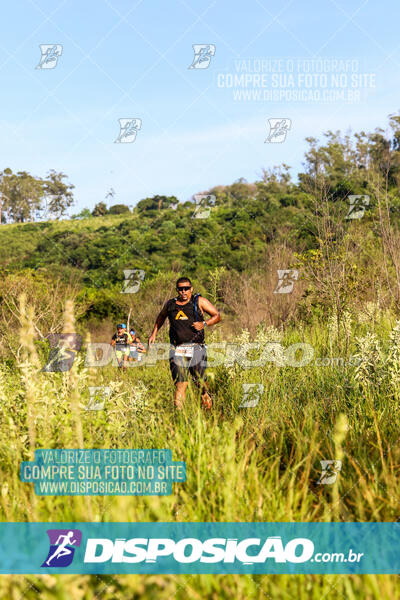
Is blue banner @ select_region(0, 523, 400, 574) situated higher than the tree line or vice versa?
the tree line

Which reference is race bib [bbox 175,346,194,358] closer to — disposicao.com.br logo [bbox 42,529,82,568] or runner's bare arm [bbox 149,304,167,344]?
runner's bare arm [bbox 149,304,167,344]

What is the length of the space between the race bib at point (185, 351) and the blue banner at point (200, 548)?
397cm

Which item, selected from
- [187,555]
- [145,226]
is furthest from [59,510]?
[145,226]

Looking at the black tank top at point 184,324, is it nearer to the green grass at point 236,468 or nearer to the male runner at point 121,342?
the green grass at point 236,468

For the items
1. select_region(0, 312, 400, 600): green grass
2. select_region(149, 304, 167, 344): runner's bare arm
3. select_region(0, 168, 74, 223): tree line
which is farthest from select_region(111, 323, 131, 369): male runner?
select_region(0, 168, 74, 223): tree line

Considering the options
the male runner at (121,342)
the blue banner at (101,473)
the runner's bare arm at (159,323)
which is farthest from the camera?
the male runner at (121,342)

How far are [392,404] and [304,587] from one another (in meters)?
2.22

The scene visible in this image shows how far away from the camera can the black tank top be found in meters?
6.59

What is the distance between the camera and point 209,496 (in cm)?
279

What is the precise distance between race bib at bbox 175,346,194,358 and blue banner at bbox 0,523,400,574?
397cm

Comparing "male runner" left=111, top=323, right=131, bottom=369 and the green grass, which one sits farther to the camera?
"male runner" left=111, top=323, right=131, bottom=369

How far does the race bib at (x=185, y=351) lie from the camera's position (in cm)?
644

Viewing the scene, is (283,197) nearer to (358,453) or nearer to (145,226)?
(145,226)

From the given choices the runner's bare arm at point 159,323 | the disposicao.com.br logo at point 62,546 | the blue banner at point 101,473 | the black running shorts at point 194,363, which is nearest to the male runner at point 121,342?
the runner's bare arm at point 159,323
